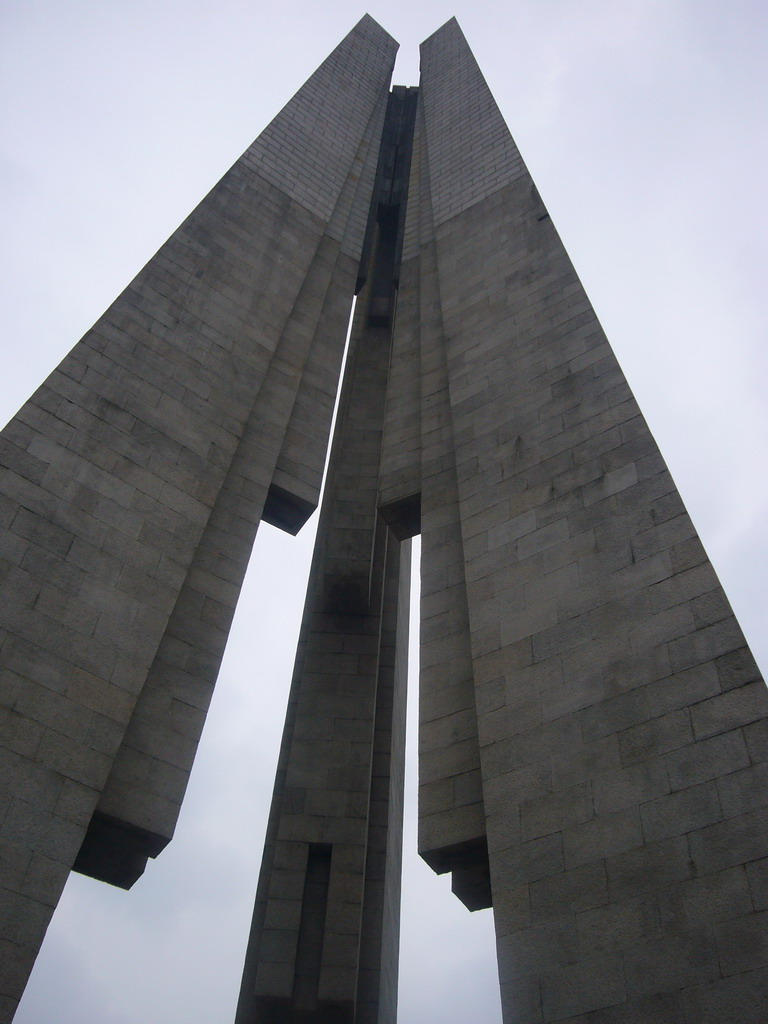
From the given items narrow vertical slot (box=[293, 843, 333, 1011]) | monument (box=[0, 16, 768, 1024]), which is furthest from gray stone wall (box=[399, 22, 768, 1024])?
narrow vertical slot (box=[293, 843, 333, 1011])

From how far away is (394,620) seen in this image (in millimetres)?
20672

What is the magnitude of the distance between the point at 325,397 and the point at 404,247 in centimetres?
609

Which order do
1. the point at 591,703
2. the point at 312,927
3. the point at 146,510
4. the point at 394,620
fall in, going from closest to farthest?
1. the point at 591,703
2. the point at 146,510
3. the point at 312,927
4. the point at 394,620

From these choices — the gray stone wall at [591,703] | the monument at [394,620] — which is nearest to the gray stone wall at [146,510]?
the monument at [394,620]

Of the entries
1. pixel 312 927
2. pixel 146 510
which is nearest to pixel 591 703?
pixel 146 510

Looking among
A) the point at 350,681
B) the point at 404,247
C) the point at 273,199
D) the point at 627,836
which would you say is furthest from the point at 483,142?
the point at 627,836

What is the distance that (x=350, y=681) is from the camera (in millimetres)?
18391

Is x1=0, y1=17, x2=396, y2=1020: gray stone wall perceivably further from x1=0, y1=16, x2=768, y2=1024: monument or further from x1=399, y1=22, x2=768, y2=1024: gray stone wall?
x1=399, y1=22, x2=768, y2=1024: gray stone wall

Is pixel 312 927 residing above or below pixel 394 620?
below

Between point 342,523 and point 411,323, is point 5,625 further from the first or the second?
point 411,323

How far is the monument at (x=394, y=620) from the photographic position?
9117 millimetres

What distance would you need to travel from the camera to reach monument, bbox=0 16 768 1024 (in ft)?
29.9

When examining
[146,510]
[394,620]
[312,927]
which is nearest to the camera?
[146,510]

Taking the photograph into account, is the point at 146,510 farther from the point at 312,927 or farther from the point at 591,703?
the point at 312,927
